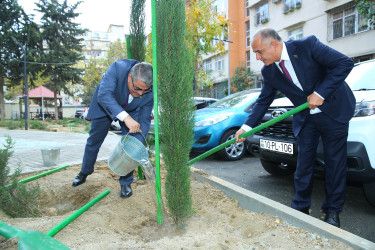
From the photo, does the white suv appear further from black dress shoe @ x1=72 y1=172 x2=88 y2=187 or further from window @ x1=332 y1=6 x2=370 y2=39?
window @ x1=332 y1=6 x2=370 y2=39

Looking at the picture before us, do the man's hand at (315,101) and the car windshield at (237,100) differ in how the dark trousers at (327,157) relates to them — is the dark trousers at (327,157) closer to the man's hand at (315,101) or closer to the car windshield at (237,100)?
the man's hand at (315,101)

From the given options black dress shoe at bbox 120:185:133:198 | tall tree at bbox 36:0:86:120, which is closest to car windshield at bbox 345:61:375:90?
black dress shoe at bbox 120:185:133:198

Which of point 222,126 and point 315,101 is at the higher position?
point 315,101

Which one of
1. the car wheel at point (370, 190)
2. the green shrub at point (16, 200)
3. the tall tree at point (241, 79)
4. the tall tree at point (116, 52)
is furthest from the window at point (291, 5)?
the green shrub at point (16, 200)

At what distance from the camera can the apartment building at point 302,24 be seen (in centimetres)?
1545

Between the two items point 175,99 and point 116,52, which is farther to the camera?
point 116,52

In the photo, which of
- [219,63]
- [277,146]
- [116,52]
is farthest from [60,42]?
[277,146]

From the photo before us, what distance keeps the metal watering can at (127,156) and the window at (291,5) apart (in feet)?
67.3

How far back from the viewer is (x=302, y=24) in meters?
19.1

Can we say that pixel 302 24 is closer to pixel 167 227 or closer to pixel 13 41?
pixel 167 227

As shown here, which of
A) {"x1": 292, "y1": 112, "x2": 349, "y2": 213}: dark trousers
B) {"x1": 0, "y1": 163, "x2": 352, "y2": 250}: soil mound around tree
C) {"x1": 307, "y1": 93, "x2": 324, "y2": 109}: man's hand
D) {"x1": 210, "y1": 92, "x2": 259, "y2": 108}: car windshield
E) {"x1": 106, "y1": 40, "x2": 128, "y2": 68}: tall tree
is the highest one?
{"x1": 106, "y1": 40, "x2": 128, "y2": 68}: tall tree

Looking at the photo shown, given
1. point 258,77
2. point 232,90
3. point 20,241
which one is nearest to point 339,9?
point 258,77

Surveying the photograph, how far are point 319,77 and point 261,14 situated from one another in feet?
75.6

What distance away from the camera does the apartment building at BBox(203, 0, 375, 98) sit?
15.5 meters
